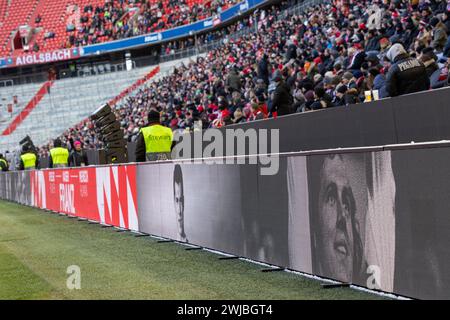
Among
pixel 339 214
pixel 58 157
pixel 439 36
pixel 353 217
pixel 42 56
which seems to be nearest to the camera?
pixel 353 217

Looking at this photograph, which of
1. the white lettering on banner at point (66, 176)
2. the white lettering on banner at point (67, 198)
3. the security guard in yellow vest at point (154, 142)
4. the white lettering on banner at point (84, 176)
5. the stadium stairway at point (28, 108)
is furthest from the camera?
the stadium stairway at point (28, 108)

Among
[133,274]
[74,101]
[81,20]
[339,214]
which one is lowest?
[133,274]

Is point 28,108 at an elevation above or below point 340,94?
above

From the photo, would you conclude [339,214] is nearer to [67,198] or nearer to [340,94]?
[340,94]

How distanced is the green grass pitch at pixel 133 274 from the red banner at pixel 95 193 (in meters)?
0.89

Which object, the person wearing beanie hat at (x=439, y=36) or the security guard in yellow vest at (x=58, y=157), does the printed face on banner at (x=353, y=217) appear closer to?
the person wearing beanie hat at (x=439, y=36)

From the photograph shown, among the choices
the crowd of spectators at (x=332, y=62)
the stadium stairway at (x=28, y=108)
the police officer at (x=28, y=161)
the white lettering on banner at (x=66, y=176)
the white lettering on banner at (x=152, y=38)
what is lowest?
the white lettering on banner at (x=66, y=176)

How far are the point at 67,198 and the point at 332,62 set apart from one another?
686 cm

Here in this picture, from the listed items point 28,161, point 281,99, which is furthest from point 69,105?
point 281,99

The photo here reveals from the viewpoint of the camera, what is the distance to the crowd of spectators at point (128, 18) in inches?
2128

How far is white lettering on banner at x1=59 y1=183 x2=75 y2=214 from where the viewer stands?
60.4 ft

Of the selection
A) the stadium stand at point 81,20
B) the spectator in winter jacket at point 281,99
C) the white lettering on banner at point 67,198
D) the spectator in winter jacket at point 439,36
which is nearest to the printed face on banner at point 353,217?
the spectator in winter jacket at point 439,36

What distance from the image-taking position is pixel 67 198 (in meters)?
19.1

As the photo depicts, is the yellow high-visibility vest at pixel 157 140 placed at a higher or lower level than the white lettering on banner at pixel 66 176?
higher
